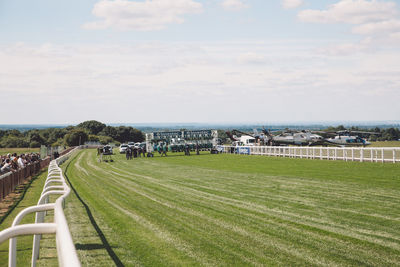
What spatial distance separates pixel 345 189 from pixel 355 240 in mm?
7822

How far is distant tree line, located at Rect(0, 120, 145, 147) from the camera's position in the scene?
124 meters

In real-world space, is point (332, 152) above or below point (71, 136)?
below

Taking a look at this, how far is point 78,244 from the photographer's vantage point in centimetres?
861

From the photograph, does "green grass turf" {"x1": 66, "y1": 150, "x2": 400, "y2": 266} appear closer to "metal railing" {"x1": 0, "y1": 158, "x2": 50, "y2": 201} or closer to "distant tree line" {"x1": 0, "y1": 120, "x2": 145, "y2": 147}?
"metal railing" {"x1": 0, "y1": 158, "x2": 50, "y2": 201}

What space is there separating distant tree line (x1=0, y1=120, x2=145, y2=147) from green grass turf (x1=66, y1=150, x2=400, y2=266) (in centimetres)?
11093

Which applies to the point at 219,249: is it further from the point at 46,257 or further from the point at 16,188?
the point at 16,188

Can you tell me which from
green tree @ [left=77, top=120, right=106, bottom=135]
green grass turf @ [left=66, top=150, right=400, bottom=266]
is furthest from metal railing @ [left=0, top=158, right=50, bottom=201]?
green tree @ [left=77, top=120, right=106, bottom=135]

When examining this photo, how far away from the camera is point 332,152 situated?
34.6 m

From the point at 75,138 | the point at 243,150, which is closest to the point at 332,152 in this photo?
the point at 243,150

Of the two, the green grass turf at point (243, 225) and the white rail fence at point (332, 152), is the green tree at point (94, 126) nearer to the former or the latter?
the white rail fence at point (332, 152)

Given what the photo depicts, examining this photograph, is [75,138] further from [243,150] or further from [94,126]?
[243,150]

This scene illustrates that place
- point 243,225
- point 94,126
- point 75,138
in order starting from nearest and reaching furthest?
1. point 243,225
2. point 75,138
3. point 94,126

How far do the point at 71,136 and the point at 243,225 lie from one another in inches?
5118

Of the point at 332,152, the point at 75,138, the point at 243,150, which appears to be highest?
the point at 75,138
